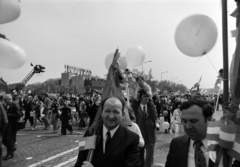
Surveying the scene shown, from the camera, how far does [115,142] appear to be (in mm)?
2094

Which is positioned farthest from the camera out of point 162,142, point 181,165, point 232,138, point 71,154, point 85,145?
point 162,142

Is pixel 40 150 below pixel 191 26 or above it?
below

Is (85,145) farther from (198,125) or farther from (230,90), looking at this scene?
(230,90)

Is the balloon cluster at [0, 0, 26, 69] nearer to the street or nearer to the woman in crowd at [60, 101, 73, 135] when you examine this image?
the street

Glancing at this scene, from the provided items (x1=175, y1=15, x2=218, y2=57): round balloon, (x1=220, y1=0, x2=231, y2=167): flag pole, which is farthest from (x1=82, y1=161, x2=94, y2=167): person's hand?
(x1=175, y1=15, x2=218, y2=57): round balloon

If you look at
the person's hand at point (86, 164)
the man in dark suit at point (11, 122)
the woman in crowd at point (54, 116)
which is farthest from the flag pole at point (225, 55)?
the woman in crowd at point (54, 116)

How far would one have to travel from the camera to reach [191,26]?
7.89ft

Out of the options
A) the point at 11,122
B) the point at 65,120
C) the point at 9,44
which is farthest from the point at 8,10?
the point at 65,120

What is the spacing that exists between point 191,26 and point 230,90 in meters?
1.37

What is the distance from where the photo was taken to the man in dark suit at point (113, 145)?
2027 mm

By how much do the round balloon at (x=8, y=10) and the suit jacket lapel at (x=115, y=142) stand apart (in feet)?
5.78

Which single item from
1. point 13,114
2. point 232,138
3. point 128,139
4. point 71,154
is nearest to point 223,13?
point 232,138

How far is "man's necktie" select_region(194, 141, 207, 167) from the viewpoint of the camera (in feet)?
5.42

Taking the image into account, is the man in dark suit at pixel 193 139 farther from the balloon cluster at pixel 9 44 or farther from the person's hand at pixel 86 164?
the balloon cluster at pixel 9 44
